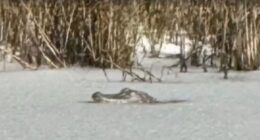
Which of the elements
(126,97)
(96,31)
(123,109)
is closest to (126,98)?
(126,97)

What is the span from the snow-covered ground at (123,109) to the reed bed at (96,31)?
0.38 m

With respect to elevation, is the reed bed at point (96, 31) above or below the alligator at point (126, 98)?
above

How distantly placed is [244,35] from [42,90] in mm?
1806

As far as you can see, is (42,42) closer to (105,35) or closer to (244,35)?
(105,35)

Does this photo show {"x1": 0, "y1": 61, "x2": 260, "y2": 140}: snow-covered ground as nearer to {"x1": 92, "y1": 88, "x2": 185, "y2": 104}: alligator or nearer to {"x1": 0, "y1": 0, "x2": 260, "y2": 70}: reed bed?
{"x1": 92, "y1": 88, "x2": 185, "y2": 104}: alligator

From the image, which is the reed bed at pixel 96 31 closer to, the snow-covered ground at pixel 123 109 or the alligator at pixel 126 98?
the snow-covered ground at pixel 123 109

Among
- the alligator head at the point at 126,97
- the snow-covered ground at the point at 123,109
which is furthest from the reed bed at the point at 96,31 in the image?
the alligator head at the point at 126,97

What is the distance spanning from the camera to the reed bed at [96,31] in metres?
6.60

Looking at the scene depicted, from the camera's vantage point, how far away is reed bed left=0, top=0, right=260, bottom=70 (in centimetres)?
660

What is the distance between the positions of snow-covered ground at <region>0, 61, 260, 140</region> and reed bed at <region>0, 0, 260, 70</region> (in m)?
0.38

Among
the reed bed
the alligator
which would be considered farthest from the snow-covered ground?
the reed bed

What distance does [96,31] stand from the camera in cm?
668

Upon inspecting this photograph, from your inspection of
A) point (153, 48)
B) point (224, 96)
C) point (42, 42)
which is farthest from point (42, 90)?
point (153, 48)

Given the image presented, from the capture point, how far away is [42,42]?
22.0 feet
